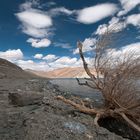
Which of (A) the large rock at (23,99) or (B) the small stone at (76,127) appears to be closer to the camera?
(B) the small stone at (76,127)

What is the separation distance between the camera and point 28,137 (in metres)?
8.80

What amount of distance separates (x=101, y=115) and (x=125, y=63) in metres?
3.04

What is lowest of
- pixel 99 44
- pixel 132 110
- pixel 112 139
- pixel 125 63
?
pixel 112 139

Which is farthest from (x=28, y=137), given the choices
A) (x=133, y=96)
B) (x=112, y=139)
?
(x=133, y=96)

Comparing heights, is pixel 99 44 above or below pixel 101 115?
above

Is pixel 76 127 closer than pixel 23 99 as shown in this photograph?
Yes

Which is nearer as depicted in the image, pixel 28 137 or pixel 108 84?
pixel 28 137

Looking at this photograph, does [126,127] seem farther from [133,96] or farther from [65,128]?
[65,128]

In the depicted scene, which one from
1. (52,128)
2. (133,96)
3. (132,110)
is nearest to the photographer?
(52,128)

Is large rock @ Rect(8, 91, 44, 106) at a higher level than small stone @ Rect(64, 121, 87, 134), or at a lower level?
higher

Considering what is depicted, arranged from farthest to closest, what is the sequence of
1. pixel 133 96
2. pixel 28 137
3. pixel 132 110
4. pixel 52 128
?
1. pixel 133 96
2. pixel 132 110
3. pixel 52 128
4. pixel 28 137

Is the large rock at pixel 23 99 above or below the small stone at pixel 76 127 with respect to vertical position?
above

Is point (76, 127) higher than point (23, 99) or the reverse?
the reverse

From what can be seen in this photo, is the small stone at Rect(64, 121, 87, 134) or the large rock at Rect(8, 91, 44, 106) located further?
the large rock at Rect(8, 91, 44, 106)
